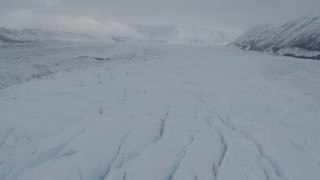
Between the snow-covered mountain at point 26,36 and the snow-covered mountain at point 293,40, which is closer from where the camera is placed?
the snow-covered mountain at point 293,40

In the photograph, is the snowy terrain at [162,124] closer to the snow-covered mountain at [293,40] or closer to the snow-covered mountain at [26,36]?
the snow-covered mountain at [293,40]

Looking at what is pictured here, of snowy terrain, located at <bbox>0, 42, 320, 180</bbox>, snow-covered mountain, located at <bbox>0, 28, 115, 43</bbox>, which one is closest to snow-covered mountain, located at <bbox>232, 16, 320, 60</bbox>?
snowy terrain, located at <bbox>0, 42, 320, 180</bbox>

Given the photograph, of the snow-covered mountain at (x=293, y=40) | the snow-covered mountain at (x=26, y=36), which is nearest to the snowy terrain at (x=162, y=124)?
the snow-covered mountain at (x=293, y=40)

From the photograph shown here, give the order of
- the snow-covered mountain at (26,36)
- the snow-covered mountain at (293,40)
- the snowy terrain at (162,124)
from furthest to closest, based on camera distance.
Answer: the snow-covered mountain at (26,36)
the snow-covered mountain at (293,40)
the snowy terrain at (162,124)

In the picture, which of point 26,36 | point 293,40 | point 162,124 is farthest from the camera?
point 26,36

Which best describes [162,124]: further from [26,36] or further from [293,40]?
[26,36]

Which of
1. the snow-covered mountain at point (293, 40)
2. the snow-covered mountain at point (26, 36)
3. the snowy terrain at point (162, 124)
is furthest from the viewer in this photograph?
the snow-covered mountain at point (26, 36)

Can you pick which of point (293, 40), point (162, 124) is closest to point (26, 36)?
point (293, 40)

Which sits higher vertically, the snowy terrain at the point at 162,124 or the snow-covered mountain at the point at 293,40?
the snow-covered mountain at the point at 293,40
